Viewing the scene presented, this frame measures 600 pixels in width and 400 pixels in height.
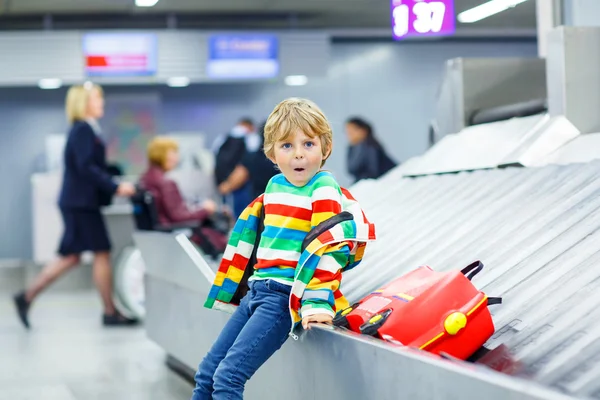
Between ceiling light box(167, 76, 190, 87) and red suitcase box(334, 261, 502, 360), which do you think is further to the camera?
ceiling light box(167, 76, 190, 87)

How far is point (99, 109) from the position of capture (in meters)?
7.41

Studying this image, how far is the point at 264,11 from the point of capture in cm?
1376

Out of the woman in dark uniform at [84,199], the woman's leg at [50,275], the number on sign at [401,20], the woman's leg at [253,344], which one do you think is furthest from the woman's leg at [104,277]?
the woman's leg at [253,344]

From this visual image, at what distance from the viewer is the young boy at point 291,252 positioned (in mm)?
2721

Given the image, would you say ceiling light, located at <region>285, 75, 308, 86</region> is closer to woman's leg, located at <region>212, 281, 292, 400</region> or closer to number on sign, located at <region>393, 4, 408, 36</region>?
number on sign, located at <region>393, 4, 408, 36</region>

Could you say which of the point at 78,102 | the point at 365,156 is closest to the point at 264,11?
the point at 365,156

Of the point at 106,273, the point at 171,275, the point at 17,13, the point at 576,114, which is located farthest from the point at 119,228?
the point at 576,114

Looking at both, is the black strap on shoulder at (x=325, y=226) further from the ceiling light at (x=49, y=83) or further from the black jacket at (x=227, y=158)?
the ceiling light at (x=49, y=83)

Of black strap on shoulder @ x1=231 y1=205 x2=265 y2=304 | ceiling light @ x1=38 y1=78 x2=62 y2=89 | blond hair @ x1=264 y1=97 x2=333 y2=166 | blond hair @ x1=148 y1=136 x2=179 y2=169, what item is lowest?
black strap on shoulder @ x1=231 y1=205 x2=265 y2=304

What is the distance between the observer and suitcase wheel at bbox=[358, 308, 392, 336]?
2.61 metres

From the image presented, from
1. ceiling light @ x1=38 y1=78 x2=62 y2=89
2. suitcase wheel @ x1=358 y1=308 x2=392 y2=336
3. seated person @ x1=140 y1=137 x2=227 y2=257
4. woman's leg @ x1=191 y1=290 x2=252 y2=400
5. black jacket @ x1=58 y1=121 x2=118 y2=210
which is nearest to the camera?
suitcase wheel @ x1=358 y1=308 x2=392 y2=336

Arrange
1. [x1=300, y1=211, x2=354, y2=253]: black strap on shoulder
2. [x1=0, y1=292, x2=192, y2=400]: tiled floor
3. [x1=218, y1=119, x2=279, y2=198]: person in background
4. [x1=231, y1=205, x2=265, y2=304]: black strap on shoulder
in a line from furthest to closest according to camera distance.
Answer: [x1=218, y1=119, x2=279, y2=198]: person in background → [x1=0, y1=292, x2=192, y2=400]: tiled floor → [x1=231, y1=205, x2=265, y2=304]: black strap on shoulder → [x1=300, y1=211, x2=354, y2=253]: black strap on shoulder

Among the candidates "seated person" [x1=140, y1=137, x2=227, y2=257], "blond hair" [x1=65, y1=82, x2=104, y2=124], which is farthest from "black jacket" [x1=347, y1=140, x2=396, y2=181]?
"blond hair" [x1=65, y1=82, x2=104, y2=124]

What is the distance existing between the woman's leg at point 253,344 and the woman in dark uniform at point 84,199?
4602 mm
